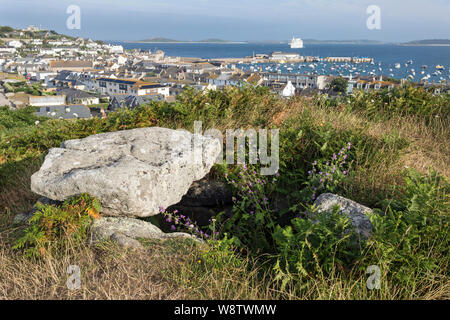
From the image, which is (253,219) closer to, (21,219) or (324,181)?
(324,181)

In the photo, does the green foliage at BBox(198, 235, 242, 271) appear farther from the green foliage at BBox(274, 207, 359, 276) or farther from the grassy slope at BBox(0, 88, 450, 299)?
the green foliage at BBox(274, 207, 359, 276)

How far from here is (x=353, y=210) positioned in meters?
4.03

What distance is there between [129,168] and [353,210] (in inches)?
113

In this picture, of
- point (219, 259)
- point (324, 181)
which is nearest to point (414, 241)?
point (324, 181)

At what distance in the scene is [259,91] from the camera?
877 centimetres

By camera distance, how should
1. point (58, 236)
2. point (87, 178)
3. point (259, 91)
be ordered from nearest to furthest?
point (58, 236)
point (87, 178)
point (259, 91)

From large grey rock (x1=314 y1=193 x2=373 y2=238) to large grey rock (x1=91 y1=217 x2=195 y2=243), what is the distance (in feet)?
5.48

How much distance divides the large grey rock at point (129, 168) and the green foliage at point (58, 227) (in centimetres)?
24

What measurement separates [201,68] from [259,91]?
10763 cm

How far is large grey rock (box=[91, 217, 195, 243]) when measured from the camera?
4219mm

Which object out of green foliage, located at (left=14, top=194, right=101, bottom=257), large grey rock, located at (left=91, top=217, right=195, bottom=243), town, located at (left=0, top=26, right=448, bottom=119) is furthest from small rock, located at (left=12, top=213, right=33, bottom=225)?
town, located at (left=0, top=26, right=448, bottom=119)

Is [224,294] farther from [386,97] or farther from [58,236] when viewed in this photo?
[386,97]
